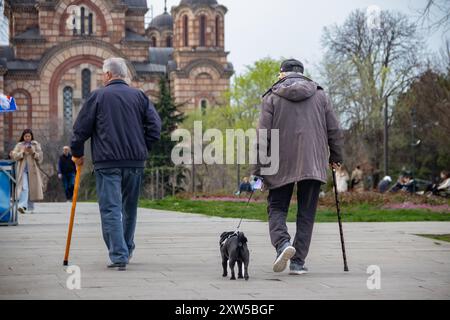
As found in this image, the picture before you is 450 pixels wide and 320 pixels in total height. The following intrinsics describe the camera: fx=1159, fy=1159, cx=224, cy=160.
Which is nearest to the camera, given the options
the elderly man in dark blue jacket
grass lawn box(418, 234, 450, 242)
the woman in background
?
the elderly man in dark blue jacket

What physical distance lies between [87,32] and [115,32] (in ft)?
6.47

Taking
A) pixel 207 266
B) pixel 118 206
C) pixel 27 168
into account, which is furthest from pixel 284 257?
pixel 27 168

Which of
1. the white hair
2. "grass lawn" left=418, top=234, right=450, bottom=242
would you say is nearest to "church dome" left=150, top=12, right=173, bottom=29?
"grass lawn" left=418, top=234, right=450, bottom=242

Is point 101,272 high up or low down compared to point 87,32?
down

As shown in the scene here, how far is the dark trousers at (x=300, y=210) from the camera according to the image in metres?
10.2

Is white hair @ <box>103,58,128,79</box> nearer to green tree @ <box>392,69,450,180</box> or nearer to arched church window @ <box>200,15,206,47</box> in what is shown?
green tree @ <box>392,69,450,180</box>

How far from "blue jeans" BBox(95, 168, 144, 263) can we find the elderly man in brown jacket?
133cm

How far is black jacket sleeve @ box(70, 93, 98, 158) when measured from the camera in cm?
1059

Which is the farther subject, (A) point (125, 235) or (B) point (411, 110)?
Answer: (B) point (411, 110)

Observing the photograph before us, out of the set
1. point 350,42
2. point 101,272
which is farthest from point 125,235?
point 350,42

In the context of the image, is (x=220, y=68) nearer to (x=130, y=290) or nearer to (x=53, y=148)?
(x=53, y=148)

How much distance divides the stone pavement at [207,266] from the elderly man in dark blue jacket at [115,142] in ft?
1.89

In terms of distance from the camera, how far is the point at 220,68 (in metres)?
81.8

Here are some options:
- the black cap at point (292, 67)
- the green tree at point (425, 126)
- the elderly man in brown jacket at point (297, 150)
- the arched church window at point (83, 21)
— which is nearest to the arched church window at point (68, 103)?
the arched church window at point (83, 21)
